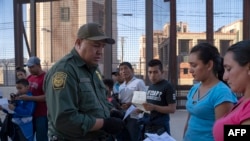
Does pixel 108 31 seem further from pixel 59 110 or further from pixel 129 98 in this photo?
pixel 59 110

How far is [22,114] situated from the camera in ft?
18.0

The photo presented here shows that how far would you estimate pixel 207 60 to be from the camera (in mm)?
2824

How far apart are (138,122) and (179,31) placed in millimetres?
5679

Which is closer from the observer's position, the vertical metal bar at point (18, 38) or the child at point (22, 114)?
the child at point (22, 114)

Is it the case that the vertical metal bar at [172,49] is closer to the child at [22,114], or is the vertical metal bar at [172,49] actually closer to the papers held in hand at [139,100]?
the child at [22,114]

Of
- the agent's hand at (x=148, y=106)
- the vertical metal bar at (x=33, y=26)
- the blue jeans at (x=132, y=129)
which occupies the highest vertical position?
the vertical metal bar at (x=33, y=26)

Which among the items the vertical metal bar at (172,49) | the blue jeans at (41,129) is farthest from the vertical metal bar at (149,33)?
the blue jeans at (41,129)

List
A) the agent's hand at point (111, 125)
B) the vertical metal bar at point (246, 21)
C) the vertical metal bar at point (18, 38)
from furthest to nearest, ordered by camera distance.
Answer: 1. the vertical metal bar at point (18, 38)
2. the vertical metal bar at point (246, 21)
3. the agent's hand at point (111, 125)

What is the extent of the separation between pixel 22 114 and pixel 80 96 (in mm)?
3259

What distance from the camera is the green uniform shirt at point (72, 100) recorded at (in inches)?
93.8

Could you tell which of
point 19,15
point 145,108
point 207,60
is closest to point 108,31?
point 19,15

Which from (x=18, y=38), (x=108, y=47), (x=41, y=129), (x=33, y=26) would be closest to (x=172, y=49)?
(x=108, y=47)

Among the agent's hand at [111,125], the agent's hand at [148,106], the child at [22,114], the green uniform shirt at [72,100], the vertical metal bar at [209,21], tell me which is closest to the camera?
the green uniform shirt at [72,100]

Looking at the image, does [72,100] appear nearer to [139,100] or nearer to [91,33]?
[91,33]
